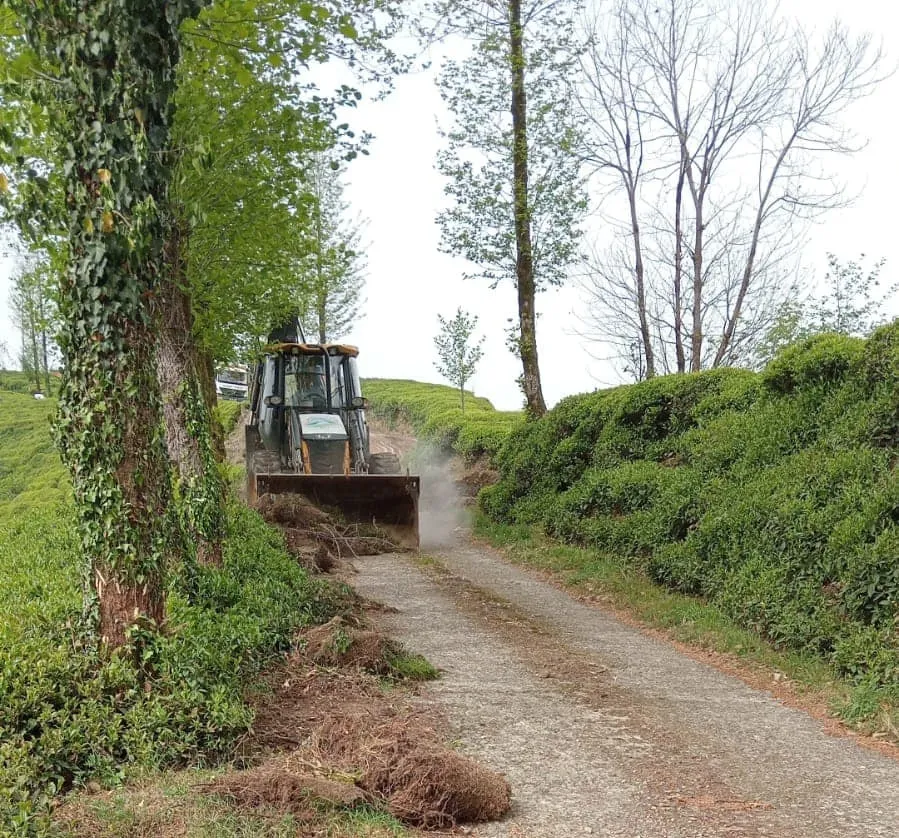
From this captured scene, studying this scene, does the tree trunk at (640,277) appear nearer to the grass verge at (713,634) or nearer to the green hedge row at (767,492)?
the green hedge row at (767,492)

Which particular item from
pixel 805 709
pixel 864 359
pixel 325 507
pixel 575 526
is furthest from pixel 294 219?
pixel 805 709

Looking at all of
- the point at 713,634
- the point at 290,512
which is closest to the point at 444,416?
Answer: the point at 290,512

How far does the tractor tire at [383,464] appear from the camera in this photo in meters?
16.9

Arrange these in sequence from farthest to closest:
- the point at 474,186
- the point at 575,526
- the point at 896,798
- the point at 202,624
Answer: the point at 474,186 < the point at 575,526 < the point at 202,624 < the point at 896,798

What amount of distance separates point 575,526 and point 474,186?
8636 millimetres

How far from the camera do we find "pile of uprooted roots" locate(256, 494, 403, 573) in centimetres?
1295

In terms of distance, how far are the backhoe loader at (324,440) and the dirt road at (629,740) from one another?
4433 mm

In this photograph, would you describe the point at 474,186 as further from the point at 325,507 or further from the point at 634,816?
the point at 634,816

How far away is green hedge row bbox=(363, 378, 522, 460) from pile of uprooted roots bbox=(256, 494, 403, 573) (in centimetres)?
676

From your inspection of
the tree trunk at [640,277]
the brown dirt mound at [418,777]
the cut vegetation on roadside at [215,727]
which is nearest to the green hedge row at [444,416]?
the tree trunk at [640,277]

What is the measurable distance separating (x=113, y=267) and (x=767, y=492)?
7330 millimetres

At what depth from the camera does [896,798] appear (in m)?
5.49

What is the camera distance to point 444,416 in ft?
94.4

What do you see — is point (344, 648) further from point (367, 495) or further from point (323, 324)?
point (323, 324)
